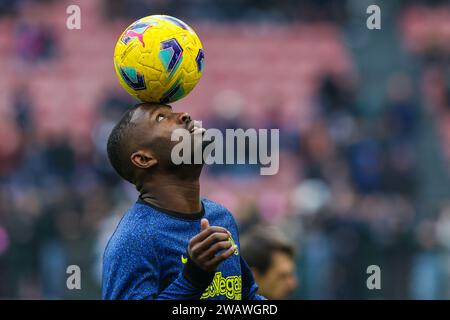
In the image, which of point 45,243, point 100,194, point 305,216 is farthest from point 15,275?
point 305,216

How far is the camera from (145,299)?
13.5ft

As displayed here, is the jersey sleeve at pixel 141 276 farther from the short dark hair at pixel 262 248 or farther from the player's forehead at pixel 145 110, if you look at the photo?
the short dark hair at pixel 262 248

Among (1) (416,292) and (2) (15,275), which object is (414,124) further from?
(2) (15,275)

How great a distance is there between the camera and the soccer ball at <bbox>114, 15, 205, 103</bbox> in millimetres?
4535

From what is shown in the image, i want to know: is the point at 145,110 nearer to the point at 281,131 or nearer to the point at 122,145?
the point at 122,145

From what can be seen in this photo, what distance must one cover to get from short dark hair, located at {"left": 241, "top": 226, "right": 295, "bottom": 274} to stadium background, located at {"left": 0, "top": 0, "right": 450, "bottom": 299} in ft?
14.8

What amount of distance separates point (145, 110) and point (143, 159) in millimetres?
219

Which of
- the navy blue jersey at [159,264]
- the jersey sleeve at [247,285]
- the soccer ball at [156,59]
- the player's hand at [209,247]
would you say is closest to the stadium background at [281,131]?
the jersey sleeve at [247,285]

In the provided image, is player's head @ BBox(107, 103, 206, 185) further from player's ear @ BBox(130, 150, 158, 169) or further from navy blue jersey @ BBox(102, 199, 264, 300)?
navy blue jersey @ BBox(102, 199, 264, 300)

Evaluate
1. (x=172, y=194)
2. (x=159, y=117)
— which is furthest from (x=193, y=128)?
(x=172, y=194)

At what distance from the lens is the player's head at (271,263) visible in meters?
6.47

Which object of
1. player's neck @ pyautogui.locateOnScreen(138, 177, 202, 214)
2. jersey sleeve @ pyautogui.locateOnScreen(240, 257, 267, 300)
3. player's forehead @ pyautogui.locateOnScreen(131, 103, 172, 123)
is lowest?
jersey sleeve @ pyautogui.locateOnScreen(240, 257, 267, 300)

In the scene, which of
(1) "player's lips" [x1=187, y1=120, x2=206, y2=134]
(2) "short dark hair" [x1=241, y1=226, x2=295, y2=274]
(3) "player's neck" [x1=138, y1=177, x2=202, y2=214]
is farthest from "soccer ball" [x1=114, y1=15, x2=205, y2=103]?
(2) "short dark hair" [x1=241, y1=226, x2=295, y2=274]

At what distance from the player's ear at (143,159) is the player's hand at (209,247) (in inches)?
21.5
